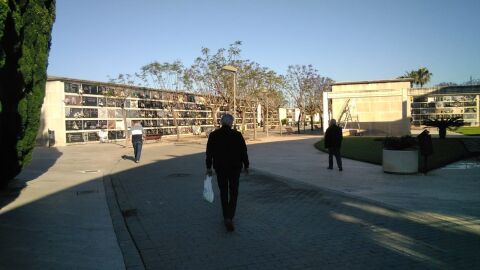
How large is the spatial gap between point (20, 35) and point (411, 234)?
7.84m

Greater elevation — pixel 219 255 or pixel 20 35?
pixel 20 35

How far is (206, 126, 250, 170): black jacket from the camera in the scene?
6020mm

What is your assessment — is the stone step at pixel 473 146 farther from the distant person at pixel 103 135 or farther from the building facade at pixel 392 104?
the distant person at pixel 103 135

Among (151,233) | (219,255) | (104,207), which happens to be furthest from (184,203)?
(219,255)

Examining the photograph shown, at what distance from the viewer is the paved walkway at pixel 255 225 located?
186 inches

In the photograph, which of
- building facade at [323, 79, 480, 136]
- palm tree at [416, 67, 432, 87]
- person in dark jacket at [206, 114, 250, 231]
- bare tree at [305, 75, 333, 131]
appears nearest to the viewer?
person in dark jacket at [206, 114, 250, 231]

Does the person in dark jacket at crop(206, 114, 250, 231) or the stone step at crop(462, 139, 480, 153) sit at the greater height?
the person in dark jacket at crop(206, 114, 250, 231)

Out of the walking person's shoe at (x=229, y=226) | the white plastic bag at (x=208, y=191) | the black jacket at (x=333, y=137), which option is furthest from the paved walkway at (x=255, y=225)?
the black jacket at (x=333, y=137)

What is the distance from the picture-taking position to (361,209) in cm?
723

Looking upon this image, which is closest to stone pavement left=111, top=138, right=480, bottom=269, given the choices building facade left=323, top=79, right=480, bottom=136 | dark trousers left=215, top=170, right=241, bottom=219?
dark trousers left=215, top=170, right=241, bottom=219

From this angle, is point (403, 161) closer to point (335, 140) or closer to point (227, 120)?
point (335, 140)

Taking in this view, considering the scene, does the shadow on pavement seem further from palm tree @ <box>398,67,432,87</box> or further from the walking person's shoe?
palm tree @ <box>398,67,432,87</box>

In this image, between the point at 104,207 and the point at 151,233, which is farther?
the point at 104,207

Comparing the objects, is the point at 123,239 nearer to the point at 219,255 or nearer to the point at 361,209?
the point at 219,255
